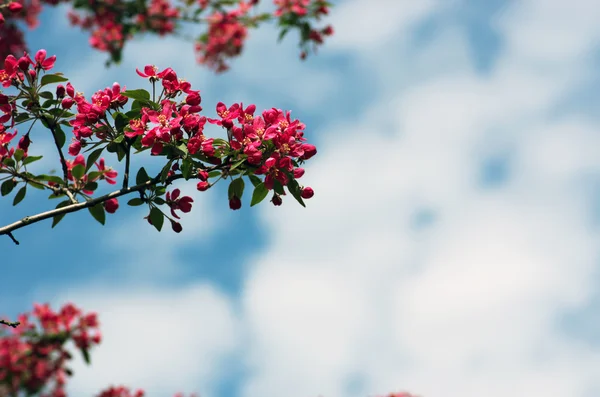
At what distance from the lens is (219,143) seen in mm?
2818

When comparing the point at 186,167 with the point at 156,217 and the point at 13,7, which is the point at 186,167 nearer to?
the point at 156,217

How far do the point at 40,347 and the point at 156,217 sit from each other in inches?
222

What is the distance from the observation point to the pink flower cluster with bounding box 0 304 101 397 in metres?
7.55

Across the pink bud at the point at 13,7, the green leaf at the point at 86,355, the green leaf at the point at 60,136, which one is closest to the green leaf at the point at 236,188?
the green leaf at the point at 60,136

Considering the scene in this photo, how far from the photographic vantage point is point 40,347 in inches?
301

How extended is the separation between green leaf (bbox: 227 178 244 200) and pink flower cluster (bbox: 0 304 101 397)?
528 cm

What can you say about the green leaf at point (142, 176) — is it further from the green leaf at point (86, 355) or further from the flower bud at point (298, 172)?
the green leaf at point (86, 355)

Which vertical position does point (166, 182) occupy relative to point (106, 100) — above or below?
below

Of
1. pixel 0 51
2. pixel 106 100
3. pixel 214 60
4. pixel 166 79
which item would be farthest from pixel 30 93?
pixel 214 60

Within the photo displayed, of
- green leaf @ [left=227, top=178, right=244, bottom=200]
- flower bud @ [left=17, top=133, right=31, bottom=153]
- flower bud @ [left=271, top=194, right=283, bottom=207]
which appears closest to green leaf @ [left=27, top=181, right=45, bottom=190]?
flower bud @ [left=17, top=133, right=31, bottom=153]

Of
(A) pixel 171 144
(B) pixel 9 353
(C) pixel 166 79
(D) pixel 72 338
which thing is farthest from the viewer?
(B) pixel 9 353

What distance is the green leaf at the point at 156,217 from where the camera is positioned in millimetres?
2955

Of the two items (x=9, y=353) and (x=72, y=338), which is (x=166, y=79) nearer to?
(x=72, y=338)

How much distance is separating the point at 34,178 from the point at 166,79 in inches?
30.8
